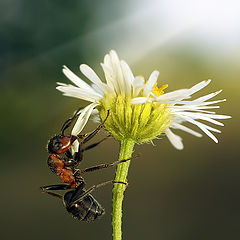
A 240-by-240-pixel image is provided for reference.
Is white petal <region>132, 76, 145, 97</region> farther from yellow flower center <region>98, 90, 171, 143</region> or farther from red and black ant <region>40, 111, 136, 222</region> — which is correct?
red and black ant <region>40, 111, 136, 222</region>

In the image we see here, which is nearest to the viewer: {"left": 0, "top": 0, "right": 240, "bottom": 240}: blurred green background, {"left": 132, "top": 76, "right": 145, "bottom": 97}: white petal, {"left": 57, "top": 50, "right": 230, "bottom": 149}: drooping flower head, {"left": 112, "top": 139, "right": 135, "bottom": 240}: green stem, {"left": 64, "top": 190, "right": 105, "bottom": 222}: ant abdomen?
{"left": 112, "top": 139, "right": 135, "bottom": 240}: green stem

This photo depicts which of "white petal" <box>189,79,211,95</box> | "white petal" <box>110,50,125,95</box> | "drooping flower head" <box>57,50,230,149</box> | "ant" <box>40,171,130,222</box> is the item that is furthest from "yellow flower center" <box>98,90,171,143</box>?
"ant" <box>40,171,130,222</box>

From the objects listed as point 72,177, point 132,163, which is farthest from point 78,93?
point 132,163

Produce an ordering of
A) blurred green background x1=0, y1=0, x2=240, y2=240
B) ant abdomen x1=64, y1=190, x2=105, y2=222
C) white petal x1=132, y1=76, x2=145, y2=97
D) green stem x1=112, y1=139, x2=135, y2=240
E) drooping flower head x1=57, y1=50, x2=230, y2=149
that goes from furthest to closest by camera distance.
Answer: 1. blurred green background x1=0, y1=0, x2=240, y2=240
2. ant abdomen x1=64, y1=190, x2=105, y2=222
3. drooping flower head x1=57, y1=50, x2=230, y2=149
4. white petal x1=132, y1=76, x2=145, y2=97
5. green stem x1=112, y1=139, x2=135, y2=240

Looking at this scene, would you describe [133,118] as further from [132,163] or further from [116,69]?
[132,163]

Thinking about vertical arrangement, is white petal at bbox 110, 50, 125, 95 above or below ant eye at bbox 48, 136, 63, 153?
above

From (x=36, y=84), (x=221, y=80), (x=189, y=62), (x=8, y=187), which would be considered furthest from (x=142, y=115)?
(x=36, y=84)

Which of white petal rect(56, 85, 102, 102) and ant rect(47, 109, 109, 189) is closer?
white petal rect(56, 85, 102, 102)
